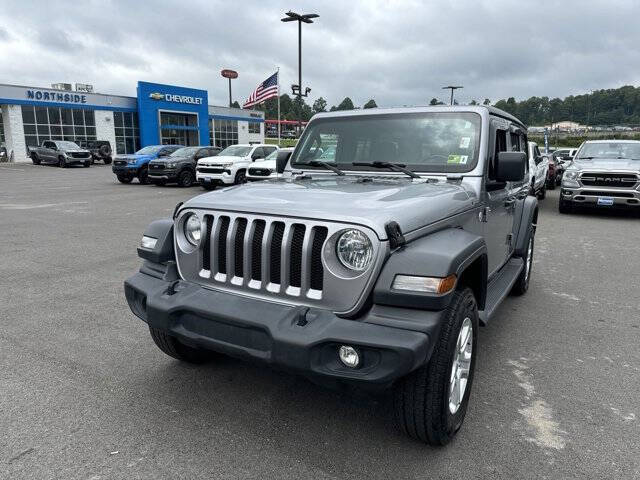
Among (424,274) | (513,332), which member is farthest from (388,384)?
(513,332)

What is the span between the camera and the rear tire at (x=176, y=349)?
339 cm

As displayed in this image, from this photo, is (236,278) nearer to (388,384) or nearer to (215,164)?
(388,384)

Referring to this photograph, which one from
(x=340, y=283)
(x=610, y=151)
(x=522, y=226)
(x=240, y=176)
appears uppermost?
(x=610, y=151)

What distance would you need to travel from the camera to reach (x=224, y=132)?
179 ft

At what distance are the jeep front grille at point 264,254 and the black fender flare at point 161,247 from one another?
0.35 meters

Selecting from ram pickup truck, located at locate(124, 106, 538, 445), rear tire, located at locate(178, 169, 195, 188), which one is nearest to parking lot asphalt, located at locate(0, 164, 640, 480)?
ram pickup truck, located at locate(124, 106, 538, 445)

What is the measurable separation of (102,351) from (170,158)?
1632 centimetres

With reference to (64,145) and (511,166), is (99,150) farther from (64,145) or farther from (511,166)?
(511,166)

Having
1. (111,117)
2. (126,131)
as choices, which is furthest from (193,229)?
(126,131)

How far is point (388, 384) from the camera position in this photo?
225 centimetres

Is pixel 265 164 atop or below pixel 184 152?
below

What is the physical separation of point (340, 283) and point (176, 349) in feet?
5.34

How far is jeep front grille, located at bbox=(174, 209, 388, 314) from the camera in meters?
2.42

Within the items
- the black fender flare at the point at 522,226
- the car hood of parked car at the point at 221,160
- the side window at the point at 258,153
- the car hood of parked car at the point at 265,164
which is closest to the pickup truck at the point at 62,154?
the car hood of parked car at the point at 221,160
